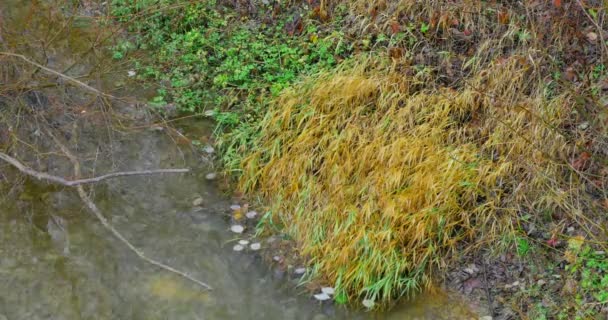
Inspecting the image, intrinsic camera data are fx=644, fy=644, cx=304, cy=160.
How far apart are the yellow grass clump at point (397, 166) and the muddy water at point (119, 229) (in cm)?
34

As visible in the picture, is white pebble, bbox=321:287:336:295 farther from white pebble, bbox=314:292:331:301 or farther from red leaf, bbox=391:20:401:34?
red leaf, bbox=391:20:401:34

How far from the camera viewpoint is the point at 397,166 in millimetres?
4699

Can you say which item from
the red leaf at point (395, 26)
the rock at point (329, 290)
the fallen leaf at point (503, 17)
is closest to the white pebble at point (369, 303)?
the rock at point (329, 290)

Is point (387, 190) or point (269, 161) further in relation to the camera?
point (269, 161)

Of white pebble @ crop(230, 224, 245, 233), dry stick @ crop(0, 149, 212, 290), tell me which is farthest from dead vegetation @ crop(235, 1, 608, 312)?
dry stick @ crop(0, 149, 212, 290)

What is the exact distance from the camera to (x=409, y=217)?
14.4 feet

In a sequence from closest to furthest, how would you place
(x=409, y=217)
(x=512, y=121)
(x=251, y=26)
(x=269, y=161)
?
(x=409, y=217) → (x=512, y=121) → (x=269, y=161) → (x=251, y=26)

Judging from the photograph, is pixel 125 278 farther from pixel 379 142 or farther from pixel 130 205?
pixel 379 142

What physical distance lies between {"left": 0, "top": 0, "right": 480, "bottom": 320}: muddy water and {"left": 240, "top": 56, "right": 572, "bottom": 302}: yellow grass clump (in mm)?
341

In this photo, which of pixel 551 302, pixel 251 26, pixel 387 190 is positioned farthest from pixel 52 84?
pixel 551 302

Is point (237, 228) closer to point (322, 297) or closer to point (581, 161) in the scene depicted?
point (322, 297)

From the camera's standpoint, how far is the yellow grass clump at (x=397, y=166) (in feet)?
14.3

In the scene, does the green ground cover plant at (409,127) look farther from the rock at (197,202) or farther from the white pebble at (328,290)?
the rock at (197,202)

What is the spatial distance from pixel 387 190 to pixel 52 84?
3.03 metres
